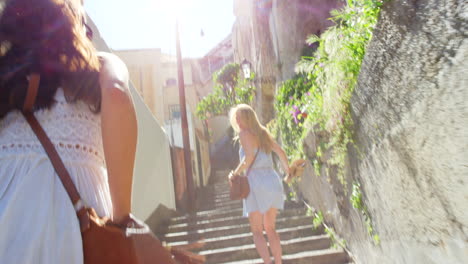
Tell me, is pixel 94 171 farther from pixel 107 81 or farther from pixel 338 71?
pixel 338 71

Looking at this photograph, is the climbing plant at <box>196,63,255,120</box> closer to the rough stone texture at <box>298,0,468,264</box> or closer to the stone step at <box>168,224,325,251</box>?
the stone step at <box>168,224,325,251</box>

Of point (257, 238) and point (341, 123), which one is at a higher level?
point (341, 123)

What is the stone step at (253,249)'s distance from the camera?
4.31 metres

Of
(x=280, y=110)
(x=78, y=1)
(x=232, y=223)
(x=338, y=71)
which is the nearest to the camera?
(x=78, y=1)

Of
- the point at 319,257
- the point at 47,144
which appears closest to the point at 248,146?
the point at 319,257

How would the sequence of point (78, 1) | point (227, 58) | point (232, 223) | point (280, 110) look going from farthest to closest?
point (227, 58) → point (280, 110) → point (232, 223) → point (78, 1)

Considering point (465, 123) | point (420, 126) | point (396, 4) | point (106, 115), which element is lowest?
point (420, 126)

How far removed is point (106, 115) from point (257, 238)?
2.77 m

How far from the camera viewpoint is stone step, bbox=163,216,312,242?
16.7ft

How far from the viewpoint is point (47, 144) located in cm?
87

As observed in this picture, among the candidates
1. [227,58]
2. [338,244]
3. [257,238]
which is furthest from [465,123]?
[227,58]

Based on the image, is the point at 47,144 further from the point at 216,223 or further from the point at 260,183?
the point at 216,223

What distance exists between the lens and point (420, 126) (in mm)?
1681

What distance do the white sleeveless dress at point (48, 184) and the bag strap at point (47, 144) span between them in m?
0.02
